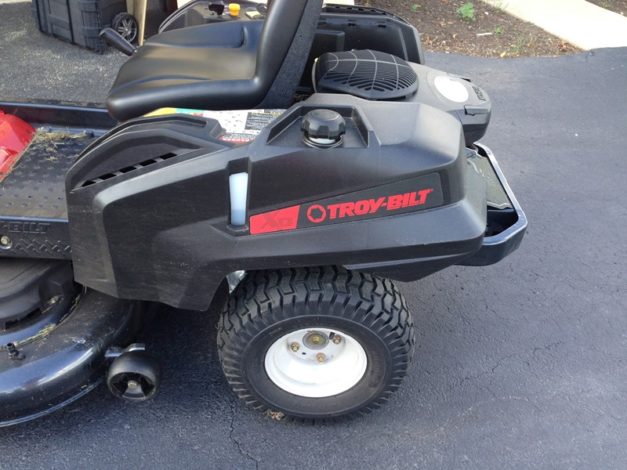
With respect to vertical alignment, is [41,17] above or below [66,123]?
below

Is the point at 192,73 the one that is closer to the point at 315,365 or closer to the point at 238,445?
the point at 315,365

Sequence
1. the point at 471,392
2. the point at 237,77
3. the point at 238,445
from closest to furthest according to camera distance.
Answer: the point at 238,445, the point at 237,77, the point at 471,392

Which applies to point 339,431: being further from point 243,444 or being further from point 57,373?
point 57,373

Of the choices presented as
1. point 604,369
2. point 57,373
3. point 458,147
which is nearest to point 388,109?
point 458,147

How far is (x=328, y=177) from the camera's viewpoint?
1.63 m

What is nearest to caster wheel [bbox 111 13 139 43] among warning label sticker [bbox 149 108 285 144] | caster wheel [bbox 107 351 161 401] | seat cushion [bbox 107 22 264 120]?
seat cushion [bbox 107 22 264 120]

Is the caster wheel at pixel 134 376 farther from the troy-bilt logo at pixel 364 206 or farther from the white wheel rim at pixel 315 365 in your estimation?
the troy-bilt logo at pixel 364 206

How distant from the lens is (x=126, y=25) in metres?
4.71

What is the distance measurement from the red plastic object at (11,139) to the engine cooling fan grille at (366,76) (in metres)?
1.17

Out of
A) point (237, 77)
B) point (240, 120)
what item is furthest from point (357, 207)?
point (237, 77)

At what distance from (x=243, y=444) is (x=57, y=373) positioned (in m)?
0.60

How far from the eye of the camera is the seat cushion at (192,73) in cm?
197

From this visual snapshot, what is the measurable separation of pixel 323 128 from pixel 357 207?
0.22 metres

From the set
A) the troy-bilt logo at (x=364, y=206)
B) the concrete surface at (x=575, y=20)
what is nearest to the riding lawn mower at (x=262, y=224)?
the troy-bilt logo at (x=364, y=206)
